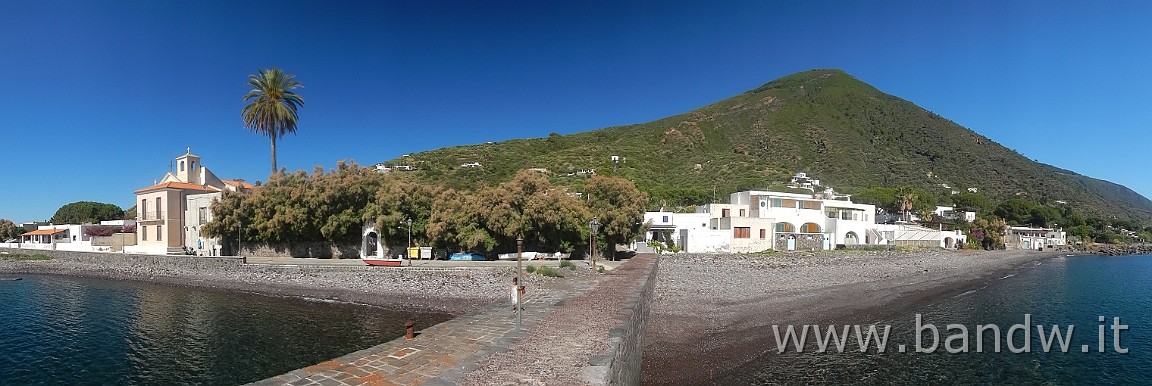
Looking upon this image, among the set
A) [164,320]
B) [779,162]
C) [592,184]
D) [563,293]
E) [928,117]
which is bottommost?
[164,320]

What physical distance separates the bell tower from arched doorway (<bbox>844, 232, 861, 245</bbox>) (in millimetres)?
60366

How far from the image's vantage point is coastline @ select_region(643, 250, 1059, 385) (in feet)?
43.6

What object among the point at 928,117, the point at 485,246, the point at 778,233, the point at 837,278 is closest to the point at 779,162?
the point at 778,233

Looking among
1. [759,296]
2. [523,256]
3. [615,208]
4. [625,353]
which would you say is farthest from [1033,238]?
[625,353]

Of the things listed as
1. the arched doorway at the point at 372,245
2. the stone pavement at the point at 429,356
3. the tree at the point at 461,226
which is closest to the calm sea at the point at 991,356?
the stone pavement at the point at 429,356

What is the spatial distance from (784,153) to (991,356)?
85.5m

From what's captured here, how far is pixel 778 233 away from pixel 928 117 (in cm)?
10574

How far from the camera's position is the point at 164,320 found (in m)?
18.8

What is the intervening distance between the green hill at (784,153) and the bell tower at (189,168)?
3201 cm

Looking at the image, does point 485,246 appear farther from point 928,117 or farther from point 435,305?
point 928,117

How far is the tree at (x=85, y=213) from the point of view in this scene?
71438 millimetres

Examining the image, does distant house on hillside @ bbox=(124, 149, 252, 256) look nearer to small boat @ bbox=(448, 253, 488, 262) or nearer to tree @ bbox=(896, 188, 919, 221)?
small boat @ bbox=(448, 253, 488, 262)

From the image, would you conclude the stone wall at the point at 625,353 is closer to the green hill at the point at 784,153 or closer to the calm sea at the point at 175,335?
the calm sea at the point at 175,335

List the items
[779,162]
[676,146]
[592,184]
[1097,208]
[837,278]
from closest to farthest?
[837,278]
[592,184]
[779,162]
[676,146]
[1097,208]
